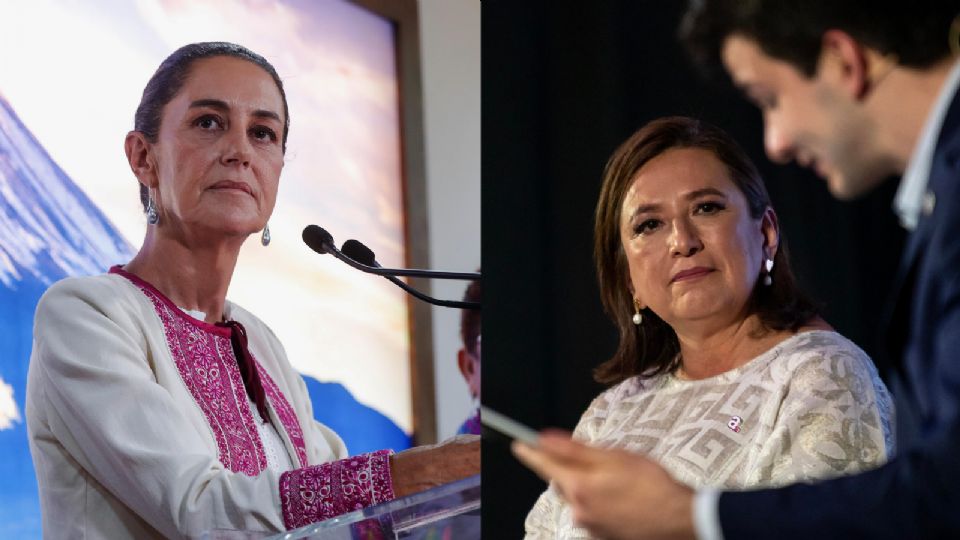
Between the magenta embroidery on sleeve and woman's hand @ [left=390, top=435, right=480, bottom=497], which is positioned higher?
the magenta embroidery on sleeve

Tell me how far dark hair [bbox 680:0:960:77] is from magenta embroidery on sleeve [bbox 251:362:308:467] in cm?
163

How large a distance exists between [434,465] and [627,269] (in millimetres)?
872

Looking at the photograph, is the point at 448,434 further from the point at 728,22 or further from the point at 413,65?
the point at 728,22

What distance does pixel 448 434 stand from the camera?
2.94 meters

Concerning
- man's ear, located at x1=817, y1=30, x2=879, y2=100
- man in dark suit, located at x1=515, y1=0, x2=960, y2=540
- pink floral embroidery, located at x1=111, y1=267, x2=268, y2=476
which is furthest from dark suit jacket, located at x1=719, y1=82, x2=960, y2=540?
pink floral embroidery, located at x1=111, y1=267, x2=268, y2=476

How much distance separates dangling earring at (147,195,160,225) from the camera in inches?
103

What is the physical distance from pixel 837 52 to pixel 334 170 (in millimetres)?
1809

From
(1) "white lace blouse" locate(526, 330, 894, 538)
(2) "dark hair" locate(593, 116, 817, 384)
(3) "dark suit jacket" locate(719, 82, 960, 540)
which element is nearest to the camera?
(3) "dark suit jacket" locate(719, 82, 960, 540)

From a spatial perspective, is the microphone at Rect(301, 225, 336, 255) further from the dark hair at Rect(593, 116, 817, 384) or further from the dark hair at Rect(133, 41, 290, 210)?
the dark hair at Rect(593, 116, 817, 384)

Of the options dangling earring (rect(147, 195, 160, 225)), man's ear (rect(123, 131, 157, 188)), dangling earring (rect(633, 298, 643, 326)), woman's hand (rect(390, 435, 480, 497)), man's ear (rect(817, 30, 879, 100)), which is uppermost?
man's ear (rect(123, 131, 157, 188))

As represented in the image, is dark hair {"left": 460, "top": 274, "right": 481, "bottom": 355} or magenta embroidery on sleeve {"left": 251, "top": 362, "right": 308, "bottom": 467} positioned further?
dark hair {"left": 460, "top": 274, "right": 481, "bottom": 355}

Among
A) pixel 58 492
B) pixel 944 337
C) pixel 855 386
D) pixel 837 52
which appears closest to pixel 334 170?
pixel 58 492

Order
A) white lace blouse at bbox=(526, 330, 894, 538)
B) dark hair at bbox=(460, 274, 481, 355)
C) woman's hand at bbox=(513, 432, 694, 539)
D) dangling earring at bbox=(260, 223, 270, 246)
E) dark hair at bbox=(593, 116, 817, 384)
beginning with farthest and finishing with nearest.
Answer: dark hair at bbox=(460, 274, 481, 355)
dangling earring at bbox=(260, 223, 270, 246)
dark hair at bbox=(593, 116, 817, 384)
white lace blouse at bbox=(526, 330, 894, 538)
woman's hand at bbox=(513, 432, 694, 539)

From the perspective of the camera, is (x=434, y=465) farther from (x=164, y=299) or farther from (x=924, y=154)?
(x=924, y=154)
